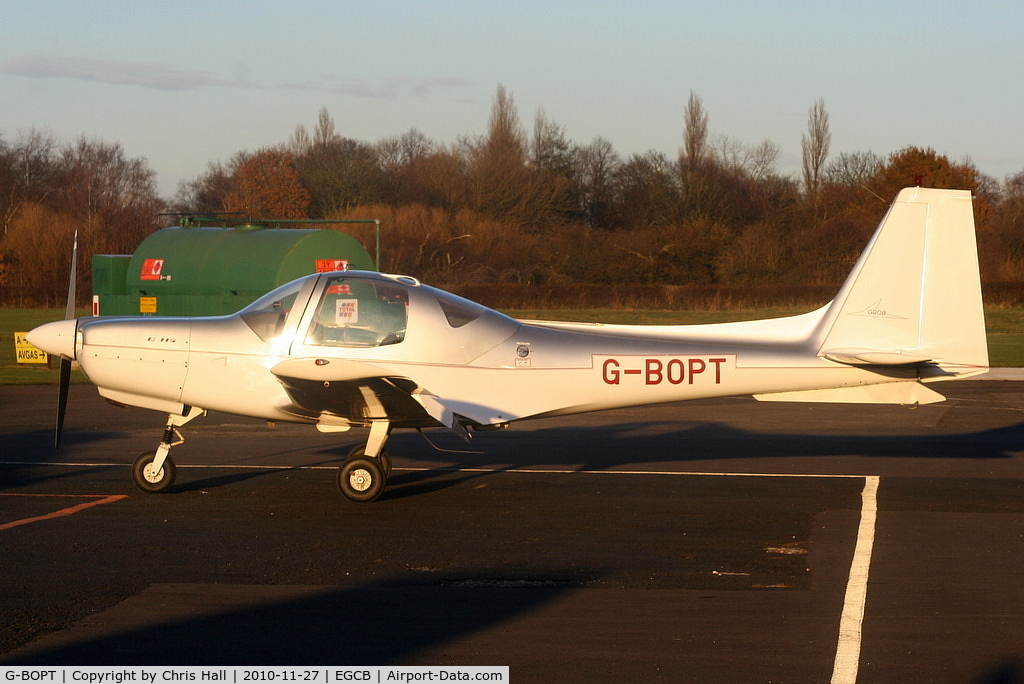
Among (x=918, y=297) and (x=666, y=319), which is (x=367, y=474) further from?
(x=666, y=319)

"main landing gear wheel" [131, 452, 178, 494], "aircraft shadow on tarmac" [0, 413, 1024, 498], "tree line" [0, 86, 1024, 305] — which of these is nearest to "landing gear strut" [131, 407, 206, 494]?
"main landing gear wheel" [131, 452, 178, 494]

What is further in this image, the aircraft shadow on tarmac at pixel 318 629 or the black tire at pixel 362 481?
the black tire at pixel 362 481

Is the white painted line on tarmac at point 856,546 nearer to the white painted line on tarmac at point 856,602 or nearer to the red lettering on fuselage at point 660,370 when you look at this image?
the white painted line on tarmac at point 856,602

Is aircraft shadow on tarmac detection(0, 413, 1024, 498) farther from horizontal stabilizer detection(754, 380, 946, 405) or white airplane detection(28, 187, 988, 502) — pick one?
horizontal stabilizer detection(754, 380, 946, 405)

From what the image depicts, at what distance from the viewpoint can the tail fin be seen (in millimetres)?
9805

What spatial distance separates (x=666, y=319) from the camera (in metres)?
39.7

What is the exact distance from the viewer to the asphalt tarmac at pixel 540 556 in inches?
222

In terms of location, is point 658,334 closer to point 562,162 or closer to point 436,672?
point 436,672

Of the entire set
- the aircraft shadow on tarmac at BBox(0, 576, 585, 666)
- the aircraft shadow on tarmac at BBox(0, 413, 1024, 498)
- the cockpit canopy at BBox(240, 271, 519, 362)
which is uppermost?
the cockpit canopy at BBox(240, 271, 519, 362)

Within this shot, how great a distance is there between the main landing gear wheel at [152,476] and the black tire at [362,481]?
1.68 meters

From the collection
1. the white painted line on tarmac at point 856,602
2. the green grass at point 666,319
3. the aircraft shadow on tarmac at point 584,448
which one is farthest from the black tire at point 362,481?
the green grass at point 666,319

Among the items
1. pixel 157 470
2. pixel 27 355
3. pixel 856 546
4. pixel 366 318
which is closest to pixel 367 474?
pixel 366 318

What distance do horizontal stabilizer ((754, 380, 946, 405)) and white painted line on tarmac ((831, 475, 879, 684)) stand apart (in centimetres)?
93

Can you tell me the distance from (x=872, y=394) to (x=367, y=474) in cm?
477
